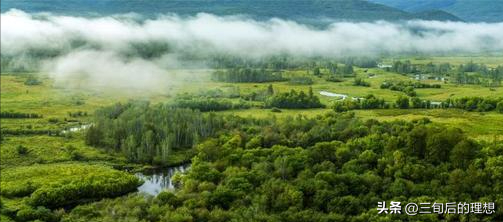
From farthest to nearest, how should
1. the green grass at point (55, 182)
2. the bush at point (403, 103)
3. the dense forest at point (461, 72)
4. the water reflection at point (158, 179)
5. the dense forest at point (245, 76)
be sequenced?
the dense forest at point (245, 76), the dense forest at point (461, 72), the bush at point (403, 103), the water reflection at point (158, 179), the green grass at point (55, 182)

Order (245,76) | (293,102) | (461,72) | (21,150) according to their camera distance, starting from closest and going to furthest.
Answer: (21,150) → (293,102) → (245,76) → (461,72)

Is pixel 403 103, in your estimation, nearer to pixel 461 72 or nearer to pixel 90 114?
pixel 461 72

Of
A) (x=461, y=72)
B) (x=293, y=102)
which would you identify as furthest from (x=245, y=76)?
(x=461, y=72)

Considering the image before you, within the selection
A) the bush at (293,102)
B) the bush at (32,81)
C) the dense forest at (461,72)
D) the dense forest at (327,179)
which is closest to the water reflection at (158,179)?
the dense forest at (327,179)

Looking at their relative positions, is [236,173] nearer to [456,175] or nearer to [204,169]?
[204,169]

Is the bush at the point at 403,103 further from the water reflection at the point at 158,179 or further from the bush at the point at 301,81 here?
the water reflection at the point at 158,179

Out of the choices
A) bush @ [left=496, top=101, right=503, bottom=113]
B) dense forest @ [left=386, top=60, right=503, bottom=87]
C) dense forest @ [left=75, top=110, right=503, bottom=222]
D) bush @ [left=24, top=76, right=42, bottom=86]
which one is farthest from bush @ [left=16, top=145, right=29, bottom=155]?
dense forest @ [left=386, top=60, right=503, bottom=87]

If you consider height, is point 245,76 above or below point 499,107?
above

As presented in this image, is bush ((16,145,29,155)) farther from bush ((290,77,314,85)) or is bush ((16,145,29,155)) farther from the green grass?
bush ((290,77,314,85))

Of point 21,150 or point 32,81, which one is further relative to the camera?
point 32,81
